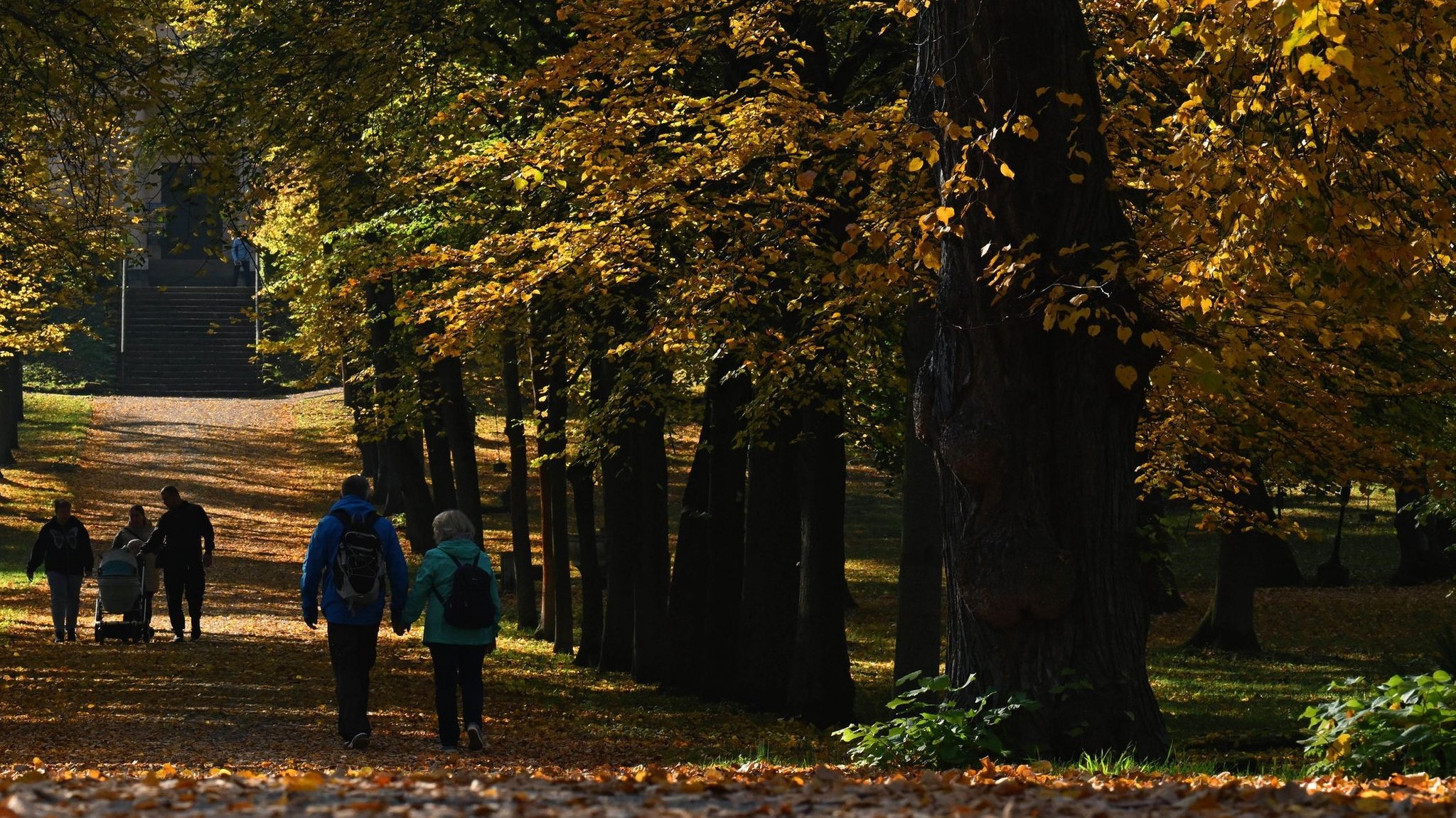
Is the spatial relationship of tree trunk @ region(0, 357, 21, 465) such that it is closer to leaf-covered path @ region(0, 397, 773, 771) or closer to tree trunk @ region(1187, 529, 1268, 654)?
leaf-covered path @ region(0, 397, 773, 771)

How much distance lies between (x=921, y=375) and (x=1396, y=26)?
281cm

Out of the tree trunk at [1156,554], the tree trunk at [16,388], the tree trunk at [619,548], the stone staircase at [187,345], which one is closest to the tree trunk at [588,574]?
the tree trunk at [619,548]

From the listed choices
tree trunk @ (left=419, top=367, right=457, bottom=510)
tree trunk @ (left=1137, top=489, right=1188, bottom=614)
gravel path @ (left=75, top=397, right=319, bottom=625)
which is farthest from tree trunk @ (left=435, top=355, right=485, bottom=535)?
tree trunk @ (left=1137, top=489, right=1188, bottom=614)

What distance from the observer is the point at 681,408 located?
17.6 meters

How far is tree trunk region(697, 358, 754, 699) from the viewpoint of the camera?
1653 cm

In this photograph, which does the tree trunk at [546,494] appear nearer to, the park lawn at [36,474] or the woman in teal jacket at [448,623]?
the woman in teal jacket at [448,623]

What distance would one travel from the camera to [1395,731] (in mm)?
7539

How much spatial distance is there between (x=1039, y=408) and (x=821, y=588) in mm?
6998

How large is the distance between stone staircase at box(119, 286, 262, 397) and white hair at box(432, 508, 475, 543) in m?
52.0

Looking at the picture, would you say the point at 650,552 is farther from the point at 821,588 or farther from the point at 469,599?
the point at 469,599

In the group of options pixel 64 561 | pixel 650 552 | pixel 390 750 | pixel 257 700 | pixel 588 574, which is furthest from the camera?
pixel 588 574

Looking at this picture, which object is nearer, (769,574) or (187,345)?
(769,574)

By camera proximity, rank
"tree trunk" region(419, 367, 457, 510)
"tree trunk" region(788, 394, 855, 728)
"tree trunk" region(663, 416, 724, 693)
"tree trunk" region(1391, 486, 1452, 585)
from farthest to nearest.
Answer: "tree trunk" region(1391, 486, 1452, 585) < "tree trunk" region(419, 367, 457, 510) < "tree trunk" region(663, 416, 724, 693) < "tree trunk" region(788, 394, 855, 728)

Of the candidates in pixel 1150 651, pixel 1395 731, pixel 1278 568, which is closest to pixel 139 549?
pixel 1150 651
